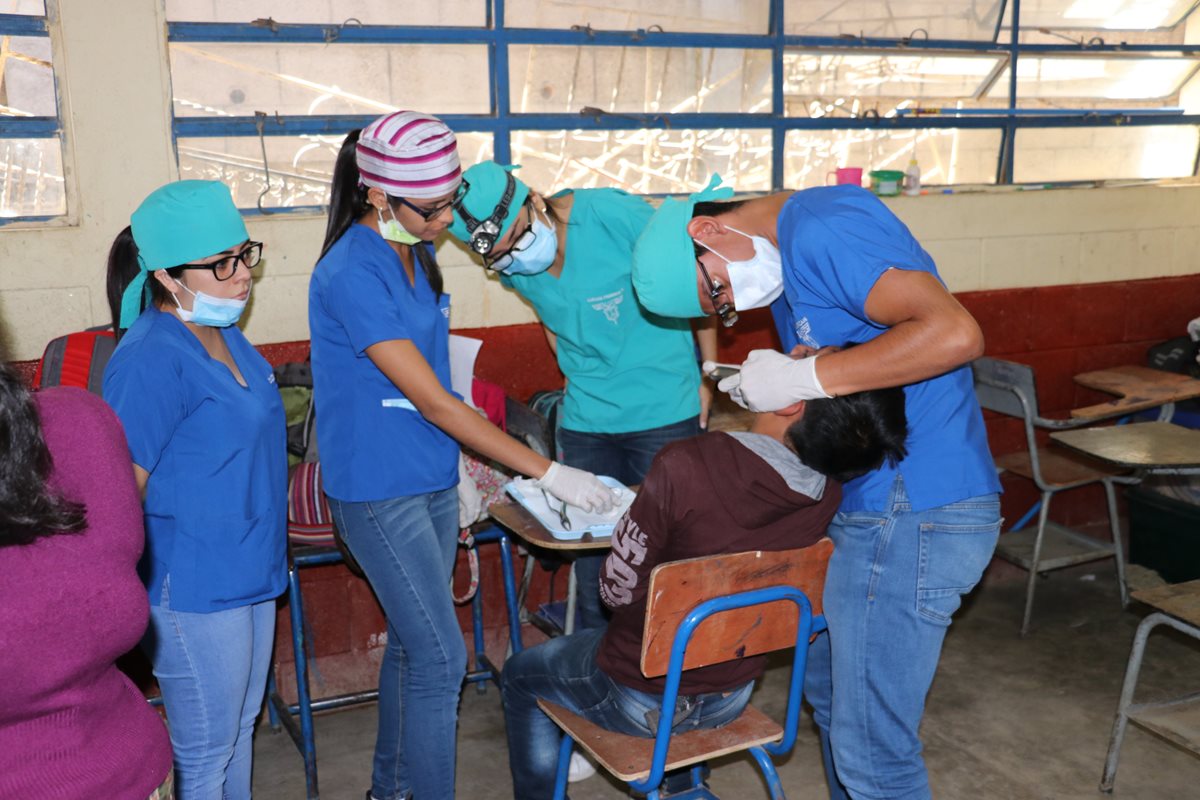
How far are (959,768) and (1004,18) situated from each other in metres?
2.83

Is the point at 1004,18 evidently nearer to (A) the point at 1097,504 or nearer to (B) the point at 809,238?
(A) the point at 1097,504

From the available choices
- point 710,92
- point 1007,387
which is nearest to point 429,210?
point 710,92

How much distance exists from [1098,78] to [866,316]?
347 cm

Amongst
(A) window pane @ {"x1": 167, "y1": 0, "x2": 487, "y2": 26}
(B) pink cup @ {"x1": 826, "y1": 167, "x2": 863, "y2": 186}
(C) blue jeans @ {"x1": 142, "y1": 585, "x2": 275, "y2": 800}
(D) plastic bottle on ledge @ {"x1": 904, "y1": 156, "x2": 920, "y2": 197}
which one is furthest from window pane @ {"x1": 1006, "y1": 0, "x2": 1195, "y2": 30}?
(C) blue jeans @ {"x1": 142, "y1": 585, "x2": 275, "y2": 800}

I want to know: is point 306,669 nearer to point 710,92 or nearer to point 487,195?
Result: point 487,195

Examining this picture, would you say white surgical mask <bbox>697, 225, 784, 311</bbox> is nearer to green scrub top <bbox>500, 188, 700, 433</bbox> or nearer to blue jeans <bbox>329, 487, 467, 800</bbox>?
green scrub top <bbox>500, 188, 700, 433</bbox>

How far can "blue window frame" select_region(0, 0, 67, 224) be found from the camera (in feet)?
9.64

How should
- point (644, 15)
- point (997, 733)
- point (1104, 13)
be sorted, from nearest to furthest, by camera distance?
1. point (997, 733)
2. point (644, 15)
3. point (1104, 13)

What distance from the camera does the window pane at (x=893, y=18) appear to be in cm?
395

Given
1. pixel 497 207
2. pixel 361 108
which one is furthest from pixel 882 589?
pixel 361 108

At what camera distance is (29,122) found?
299 cm

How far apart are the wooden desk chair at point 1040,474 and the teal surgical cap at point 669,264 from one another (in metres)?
1.93

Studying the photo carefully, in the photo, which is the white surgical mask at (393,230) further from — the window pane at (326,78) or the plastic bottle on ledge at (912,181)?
the plastic bottle on ledge at (912,181)

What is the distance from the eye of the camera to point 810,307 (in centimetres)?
184
